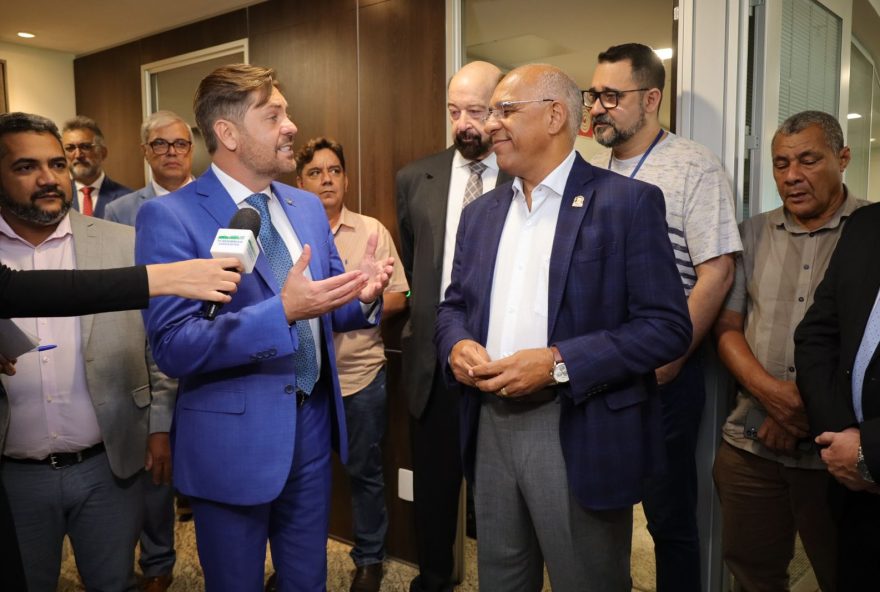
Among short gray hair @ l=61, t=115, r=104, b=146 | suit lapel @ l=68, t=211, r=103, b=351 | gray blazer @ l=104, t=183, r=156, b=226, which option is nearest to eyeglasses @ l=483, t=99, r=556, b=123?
suit lapel @ l=68, t=211, r=103, b=351

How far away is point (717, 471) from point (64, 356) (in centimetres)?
220

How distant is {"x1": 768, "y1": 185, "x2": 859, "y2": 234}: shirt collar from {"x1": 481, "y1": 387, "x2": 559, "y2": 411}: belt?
1.13m

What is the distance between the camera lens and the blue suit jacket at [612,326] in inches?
63.3

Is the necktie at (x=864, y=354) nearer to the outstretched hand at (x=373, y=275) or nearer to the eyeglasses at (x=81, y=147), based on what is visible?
the outstretched hand at (x=373, y=275)

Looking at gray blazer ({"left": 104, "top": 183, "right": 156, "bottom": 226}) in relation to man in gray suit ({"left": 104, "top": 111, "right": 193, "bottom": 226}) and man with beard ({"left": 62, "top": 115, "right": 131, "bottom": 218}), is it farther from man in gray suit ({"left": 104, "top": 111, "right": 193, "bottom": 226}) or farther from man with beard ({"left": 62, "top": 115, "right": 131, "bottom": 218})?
man with beard ({"left": 62, "top": 115, "right": 131, "bottom": 218})

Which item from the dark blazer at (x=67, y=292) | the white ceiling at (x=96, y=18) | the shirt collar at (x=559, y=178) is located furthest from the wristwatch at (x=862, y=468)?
the white ceiling at (x=96, y=18)

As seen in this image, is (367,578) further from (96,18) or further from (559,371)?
(96,18)

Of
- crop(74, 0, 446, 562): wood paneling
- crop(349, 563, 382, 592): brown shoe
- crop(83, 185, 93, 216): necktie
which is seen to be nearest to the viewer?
crop(349, 563, 382, 592): brown shoe

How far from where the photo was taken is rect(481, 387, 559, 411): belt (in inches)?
66.6

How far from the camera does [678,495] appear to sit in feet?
7.52

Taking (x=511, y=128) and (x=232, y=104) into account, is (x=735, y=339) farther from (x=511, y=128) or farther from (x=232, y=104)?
(x=232, y=104)

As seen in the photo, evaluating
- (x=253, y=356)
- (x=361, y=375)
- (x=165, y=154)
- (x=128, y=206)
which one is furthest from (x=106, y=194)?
(x=253, y=356)

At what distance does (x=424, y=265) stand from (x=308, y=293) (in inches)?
42.9

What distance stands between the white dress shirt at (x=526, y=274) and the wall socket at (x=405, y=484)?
5.33ft
